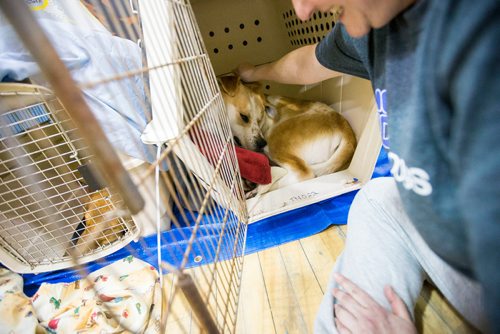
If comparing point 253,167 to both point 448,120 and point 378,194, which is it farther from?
point 448,120

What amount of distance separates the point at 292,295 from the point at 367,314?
262 millimetres

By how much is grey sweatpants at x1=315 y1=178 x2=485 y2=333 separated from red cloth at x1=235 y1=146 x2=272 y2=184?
492 mm

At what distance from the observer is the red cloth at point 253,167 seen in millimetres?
1159

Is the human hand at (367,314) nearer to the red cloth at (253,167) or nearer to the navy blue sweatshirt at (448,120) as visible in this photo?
the navy blue sweatshirt at (448,120)

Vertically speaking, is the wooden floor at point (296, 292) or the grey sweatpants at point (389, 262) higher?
the grey sweatpants at point (389, 262)

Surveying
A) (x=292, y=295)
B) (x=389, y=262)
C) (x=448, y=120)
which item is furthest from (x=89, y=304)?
(x=448, y=120)

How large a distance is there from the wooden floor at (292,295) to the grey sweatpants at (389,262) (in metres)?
0.09

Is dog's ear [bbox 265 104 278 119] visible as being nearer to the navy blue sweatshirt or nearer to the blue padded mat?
the blue padded mat

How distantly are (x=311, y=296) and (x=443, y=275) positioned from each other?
0.35m

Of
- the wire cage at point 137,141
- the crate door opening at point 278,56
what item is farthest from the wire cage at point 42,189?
the crate door opening at point 278,56

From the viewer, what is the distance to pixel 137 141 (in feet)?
2.77

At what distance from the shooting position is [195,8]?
140 centimetres

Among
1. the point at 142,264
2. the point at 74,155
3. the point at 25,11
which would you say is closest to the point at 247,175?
the point at 142,264

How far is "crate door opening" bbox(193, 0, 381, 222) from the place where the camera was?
1049 millimetres
